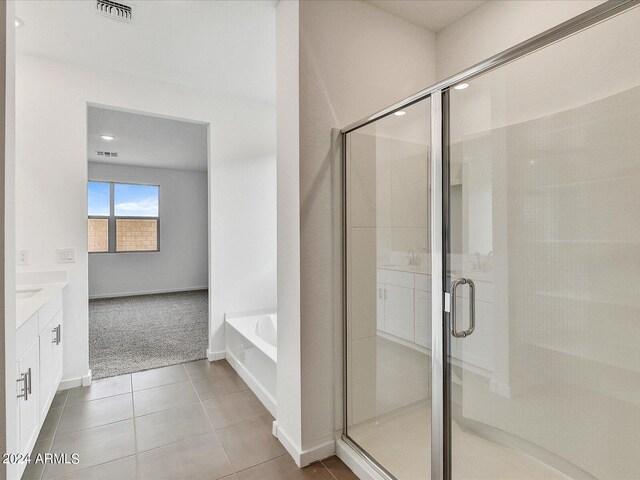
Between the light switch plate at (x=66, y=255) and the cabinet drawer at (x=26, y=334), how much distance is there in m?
0.98

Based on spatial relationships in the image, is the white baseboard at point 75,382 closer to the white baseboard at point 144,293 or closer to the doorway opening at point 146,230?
the doorway opening at point 146,230

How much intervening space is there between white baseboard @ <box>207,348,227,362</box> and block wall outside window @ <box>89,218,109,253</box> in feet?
14.9

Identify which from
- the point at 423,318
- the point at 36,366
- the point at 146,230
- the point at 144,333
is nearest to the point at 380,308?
the point at 423,318

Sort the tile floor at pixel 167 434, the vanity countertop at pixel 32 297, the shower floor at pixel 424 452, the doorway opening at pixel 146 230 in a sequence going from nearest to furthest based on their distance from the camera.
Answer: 1. the shower floor at pixel 424 452
2. the vanity countertop at pixel 32 297
3. the tile floor at pixel 167 434
4. the doorway opening at pixel 146 230

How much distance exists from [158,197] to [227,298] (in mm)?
4575

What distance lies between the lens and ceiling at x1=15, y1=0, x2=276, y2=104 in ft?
6.87

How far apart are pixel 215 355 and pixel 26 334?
5.95ft

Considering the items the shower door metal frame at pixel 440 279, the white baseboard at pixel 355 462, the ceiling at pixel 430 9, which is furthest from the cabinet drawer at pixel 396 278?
the ceiling at pixel 430 9

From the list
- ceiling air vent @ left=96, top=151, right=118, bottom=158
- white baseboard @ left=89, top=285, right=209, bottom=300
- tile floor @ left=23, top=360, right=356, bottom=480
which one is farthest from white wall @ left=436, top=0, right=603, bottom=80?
white baseboard @ left=89, top=285, right=209, bottom=300

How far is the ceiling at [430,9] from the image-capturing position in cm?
211

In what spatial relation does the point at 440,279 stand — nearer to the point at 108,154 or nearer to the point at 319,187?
the point at 319,187

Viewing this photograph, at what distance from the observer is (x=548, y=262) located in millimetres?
1156

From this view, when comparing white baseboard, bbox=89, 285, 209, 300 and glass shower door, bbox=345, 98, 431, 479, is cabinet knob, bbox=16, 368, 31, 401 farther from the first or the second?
white baseboard, bbox=89, 285, 209, 300

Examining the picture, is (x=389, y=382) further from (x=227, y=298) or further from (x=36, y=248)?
(x=36, y=248)
